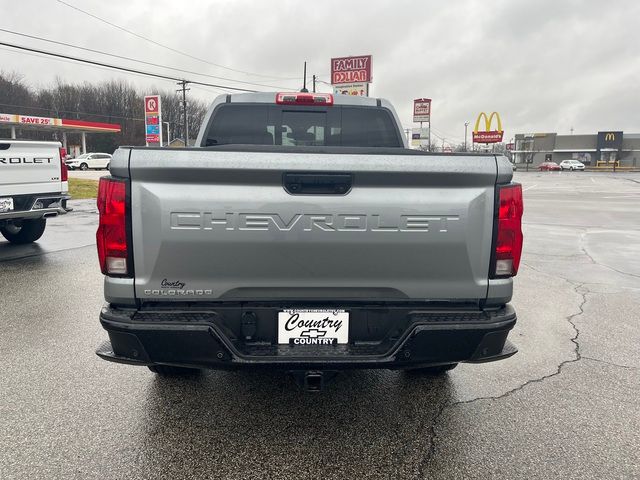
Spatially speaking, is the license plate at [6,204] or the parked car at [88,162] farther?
the parked car at [88,162]

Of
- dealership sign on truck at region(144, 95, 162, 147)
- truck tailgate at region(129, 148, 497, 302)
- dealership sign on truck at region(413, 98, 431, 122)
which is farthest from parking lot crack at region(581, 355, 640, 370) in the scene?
dealership sign on truck at region(413, 98, 431, 122)

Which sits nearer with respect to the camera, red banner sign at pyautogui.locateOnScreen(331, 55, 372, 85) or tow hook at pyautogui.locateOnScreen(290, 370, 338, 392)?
tow hook at pyautogui.locateOnScreen(290, 370, 338, 392)

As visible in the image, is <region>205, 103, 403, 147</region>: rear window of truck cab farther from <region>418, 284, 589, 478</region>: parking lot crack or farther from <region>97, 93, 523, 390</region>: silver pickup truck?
<region>418, 284, 589, 478</region>: parking lot crack

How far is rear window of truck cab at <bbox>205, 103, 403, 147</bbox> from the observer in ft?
14.1

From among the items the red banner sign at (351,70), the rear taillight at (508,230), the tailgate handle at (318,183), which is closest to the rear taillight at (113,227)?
the tailgate handle at (318,183)

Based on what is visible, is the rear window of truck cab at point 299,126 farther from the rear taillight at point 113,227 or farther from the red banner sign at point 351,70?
the red banner sign at point 351,70

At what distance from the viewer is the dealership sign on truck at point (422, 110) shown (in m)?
41.2

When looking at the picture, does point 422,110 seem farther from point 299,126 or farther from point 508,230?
point 508,230

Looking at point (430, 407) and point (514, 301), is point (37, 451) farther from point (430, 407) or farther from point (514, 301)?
point (514, 301)

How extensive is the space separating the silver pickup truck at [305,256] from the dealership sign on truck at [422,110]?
40.7m

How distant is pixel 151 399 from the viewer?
321 cm

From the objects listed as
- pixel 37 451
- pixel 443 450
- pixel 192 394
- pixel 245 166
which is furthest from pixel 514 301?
pixel 37 451

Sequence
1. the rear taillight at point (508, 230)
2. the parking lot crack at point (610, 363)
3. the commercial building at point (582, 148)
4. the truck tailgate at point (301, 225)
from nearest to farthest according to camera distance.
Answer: the truck tailgate at point (301, 225) → the rear taillight at point (508, 230) → the parking lot crack at point (610, 363) → the commercial building at point (582, 148)

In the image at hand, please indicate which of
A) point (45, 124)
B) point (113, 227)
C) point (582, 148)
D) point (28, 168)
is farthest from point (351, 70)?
point (582, 148)
